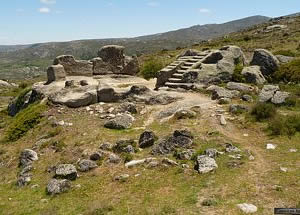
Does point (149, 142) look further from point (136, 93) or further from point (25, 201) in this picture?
point (136, 93)

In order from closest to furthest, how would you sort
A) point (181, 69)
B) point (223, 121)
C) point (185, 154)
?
point (185, 154), point (223, 121), point (181, 69)

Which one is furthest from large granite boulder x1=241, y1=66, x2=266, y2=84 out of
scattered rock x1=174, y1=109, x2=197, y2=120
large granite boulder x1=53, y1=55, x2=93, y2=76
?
large granite boulder x1=53, y1=55, x2=93, y2=76

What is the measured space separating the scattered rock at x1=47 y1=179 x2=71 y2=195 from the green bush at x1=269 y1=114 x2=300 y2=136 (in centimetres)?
782

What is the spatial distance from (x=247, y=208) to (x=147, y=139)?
18.9 ft

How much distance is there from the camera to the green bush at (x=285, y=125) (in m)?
14.4

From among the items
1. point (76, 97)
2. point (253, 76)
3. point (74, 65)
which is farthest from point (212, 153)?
point (74, 65)

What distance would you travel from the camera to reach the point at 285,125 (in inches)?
580

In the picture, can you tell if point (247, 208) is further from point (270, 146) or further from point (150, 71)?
point (150, 71)

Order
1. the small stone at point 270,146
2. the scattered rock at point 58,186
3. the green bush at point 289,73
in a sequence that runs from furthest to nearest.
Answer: the green bush at point 289,73 → the small stone at point 270,146 → the scattered rock at point 58,186

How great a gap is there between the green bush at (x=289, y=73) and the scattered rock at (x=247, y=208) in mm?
13671

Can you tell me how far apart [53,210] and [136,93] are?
1073 cm

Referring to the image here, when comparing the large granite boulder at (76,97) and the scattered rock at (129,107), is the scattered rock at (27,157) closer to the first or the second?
the large granite boulder at (76,97)

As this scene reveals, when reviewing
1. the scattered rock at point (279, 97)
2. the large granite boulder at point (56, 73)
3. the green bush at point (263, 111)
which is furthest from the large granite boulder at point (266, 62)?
the large granite boulder at point (56, 73)

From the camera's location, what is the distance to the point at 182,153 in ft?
42.7
